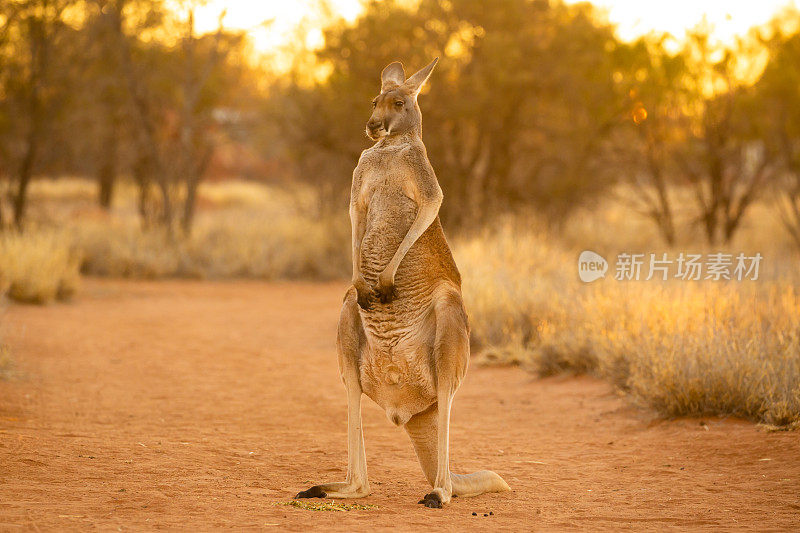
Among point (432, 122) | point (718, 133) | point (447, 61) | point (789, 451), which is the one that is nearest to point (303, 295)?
point (432, 122)

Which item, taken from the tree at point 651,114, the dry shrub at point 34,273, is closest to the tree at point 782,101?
the tree at point 651,114

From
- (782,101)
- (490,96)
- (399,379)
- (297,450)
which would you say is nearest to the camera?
(399,379)

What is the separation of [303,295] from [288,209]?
11224 mm

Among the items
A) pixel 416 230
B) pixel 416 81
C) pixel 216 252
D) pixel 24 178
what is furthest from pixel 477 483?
pixel 24 178

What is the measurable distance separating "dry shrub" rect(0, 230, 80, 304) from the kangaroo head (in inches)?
422

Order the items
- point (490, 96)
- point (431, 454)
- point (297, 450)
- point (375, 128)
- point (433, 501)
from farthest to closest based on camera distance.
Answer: point (490, 96) → point (297, 450) → point (431, 454) → point (375, 128) → point (433, 501)

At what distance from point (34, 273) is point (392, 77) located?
11430mm

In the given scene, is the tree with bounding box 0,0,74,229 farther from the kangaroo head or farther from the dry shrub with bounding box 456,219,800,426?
the kangaroo head

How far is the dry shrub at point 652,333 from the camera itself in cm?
752

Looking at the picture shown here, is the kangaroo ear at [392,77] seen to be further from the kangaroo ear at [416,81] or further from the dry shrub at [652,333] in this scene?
the dry shrub at [652,333]

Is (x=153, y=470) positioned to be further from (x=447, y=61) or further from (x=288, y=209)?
(x=288, y=209)

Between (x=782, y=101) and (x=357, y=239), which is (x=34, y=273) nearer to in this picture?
(x=357, y=239)

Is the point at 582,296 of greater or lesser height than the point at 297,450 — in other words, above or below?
above

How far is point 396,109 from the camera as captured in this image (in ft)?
17.0
